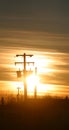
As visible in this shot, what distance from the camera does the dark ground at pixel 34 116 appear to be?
101 ft

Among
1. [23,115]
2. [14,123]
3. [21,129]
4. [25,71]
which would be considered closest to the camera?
[21,129]

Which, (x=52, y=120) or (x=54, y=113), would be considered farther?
(x=54, y=113)

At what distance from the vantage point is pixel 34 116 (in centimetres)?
3372

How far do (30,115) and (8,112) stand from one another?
1.21m

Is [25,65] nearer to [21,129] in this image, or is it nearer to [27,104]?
[27,104]

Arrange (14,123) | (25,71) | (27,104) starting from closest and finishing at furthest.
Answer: (14,123), (27,104), (25,71)

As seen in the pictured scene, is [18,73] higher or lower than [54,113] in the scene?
higher

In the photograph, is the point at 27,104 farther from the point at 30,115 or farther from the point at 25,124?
the point at 25,124

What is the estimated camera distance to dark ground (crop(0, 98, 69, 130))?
3084 cm

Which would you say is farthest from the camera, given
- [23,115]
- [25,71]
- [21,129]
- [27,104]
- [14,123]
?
[25,71]

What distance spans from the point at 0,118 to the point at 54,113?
3.83 meters

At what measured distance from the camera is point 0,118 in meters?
32.5

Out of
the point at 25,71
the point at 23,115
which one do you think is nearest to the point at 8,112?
the point at 23,115

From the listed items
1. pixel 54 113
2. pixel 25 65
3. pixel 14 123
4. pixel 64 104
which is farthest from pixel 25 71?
pixel 14 123
